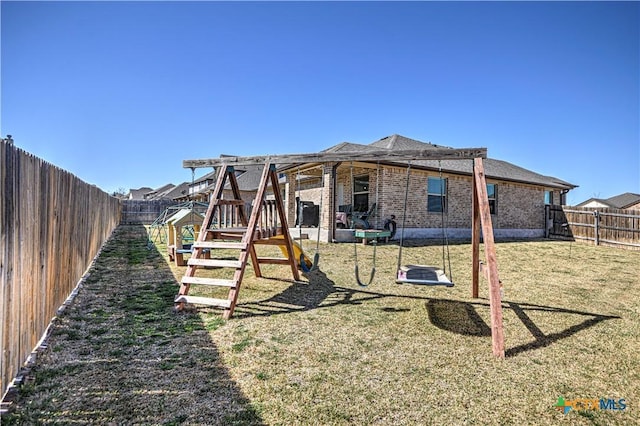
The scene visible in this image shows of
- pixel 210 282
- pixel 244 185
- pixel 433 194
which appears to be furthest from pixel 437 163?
pixel 244 185

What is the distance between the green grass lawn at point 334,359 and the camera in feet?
7.41

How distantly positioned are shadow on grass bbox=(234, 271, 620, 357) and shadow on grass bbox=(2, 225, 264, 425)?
1.07 m

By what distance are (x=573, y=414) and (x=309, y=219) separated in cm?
1315

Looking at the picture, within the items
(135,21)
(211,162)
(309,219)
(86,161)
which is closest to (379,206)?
(309,219)

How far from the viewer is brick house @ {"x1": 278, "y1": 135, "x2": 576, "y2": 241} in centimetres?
1310

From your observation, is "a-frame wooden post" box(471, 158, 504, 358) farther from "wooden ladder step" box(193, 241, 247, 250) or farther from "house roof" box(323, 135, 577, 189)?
"house roof" box(323, 135, 577, 189)

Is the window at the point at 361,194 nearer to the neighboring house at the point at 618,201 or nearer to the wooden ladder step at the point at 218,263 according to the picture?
the wooden ladder step at the point at 218,263

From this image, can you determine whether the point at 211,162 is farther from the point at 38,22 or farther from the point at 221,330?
the point at 38,22

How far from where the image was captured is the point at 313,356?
3.16 metres

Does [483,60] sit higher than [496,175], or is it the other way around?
[483,60]

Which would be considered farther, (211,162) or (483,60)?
(483,60)

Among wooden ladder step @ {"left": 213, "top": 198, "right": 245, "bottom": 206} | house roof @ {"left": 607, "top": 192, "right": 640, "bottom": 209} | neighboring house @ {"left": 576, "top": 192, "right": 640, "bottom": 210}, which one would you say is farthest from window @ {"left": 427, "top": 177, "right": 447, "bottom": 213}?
house roof @ {"left": 607, "top": 192, "right": 640, "bottom": 209}

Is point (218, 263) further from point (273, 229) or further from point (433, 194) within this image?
point (433, 194)

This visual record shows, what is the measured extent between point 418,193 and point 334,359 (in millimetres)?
11997
